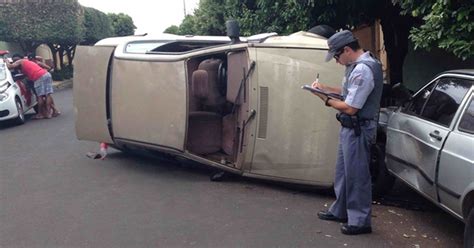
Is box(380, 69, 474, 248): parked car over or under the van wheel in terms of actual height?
over

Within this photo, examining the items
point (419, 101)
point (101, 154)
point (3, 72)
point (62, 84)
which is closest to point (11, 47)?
point (62, 84)

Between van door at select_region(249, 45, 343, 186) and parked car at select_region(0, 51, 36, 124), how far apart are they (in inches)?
278

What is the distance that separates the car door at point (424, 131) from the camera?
169 inches

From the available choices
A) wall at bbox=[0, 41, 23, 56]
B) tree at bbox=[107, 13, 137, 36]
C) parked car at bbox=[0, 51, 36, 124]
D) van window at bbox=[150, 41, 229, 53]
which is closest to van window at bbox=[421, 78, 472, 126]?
van window at bbox=[150, 41, 229, 53]

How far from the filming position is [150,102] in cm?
629

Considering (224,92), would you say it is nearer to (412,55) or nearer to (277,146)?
(277,146)

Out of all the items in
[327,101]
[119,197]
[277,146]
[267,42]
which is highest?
[267,42]

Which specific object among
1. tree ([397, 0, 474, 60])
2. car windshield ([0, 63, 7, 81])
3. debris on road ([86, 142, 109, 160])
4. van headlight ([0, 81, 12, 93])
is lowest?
debris on road ([86, 142, 109, 160])

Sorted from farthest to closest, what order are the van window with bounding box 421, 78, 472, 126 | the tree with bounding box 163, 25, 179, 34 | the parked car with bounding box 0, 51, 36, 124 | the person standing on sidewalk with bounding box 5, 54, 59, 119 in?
the tree with bounding box 163, 25, 179, 34 → the person standing on sidewalk with bounding box 5, 54, 59, 119 → the parked car with bounding box 0, 51, 36, 124 → the van window with bounding box 421, 78, 472, 126

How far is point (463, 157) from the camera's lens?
147 inches

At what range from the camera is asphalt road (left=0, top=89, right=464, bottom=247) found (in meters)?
4.52

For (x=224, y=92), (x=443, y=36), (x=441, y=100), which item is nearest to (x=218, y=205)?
(x=224, y=92)

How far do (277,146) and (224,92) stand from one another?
1413 millimetres

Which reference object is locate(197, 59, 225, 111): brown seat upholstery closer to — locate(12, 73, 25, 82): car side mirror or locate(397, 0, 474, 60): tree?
locate(397, 0, 474, 60): tree
